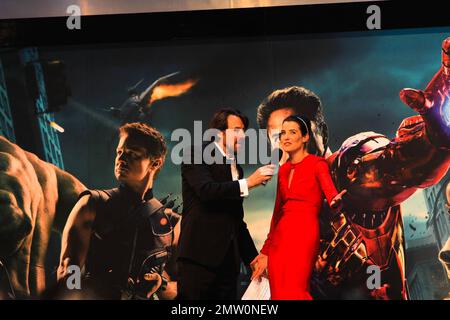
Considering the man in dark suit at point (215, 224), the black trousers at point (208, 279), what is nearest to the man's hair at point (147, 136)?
the man in dark suit at point (215, 224)

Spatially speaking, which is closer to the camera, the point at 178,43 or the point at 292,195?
the point at 292,195

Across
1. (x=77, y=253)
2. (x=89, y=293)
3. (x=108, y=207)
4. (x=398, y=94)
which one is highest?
(x=398, y=94)

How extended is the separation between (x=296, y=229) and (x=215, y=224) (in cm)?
77

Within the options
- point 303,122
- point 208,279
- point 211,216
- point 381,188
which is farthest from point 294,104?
point 208,279

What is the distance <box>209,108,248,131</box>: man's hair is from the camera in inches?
199

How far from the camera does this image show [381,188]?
16.5 ft

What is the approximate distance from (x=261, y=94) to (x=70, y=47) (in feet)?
6.04

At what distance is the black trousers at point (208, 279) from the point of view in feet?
14.7

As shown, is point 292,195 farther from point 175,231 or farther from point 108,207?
point 108,207

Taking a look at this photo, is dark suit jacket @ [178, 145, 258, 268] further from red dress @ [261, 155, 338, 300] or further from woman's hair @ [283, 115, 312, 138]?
woman's hair @ [283, 115, 312, 138]

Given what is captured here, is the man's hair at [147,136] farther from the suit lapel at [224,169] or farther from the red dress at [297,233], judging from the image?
the red dress at [297,233]

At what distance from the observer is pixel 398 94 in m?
5.13

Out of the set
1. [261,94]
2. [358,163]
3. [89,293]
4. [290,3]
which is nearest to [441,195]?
[358,163]

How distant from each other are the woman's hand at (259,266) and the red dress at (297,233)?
4cm
